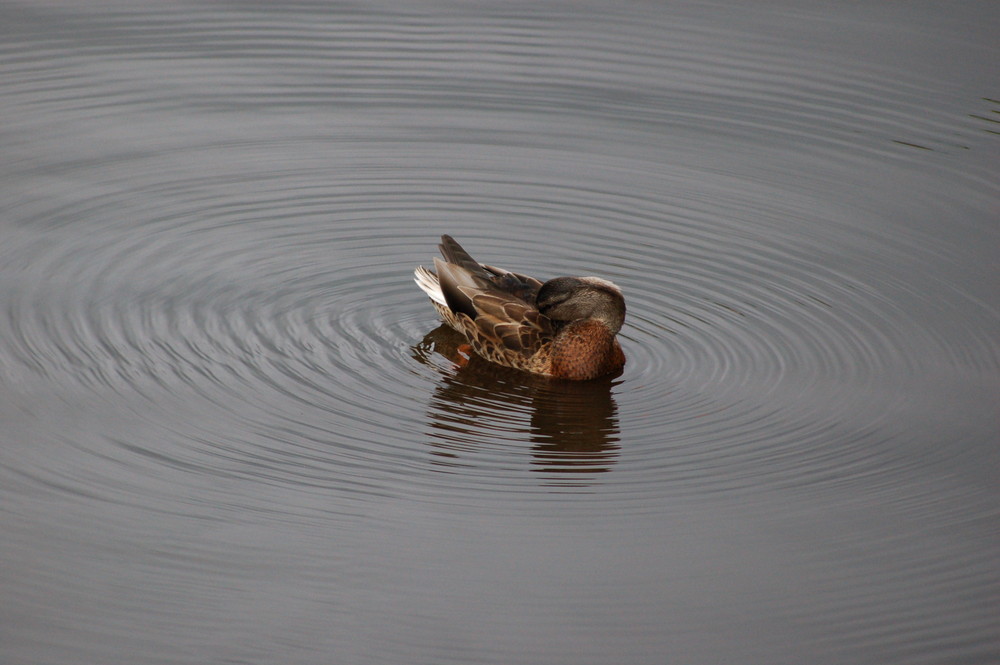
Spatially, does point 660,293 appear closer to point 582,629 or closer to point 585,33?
point 582,629

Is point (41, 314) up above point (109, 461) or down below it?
above

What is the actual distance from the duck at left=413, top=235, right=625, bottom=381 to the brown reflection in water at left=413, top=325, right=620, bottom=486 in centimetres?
12

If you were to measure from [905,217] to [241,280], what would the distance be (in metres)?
5.60

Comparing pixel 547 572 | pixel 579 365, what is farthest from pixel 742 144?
pixel 547 572

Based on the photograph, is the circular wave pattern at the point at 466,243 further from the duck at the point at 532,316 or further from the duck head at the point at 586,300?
the duck head at the point at 586,300

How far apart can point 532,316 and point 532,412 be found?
99cm

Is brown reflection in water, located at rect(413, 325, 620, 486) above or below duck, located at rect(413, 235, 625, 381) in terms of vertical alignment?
below

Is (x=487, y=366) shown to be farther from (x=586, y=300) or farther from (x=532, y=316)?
(x=586, y=300)

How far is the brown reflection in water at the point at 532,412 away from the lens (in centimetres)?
761

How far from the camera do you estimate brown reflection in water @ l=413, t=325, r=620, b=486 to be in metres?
7.61

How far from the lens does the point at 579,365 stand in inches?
342

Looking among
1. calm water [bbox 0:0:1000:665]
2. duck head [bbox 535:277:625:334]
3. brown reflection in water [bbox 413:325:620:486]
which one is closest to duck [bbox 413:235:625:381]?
duck head [bbox 535:277:625:334]

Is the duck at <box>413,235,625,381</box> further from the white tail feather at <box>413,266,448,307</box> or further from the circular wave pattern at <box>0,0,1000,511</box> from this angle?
the circular wave pattern at <box>0,0,1000,511</box>

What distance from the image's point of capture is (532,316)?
29.6 feet
